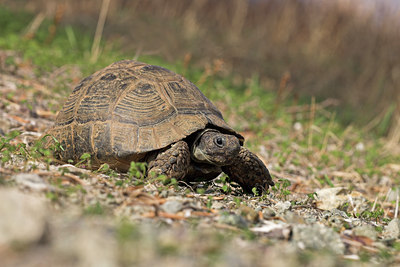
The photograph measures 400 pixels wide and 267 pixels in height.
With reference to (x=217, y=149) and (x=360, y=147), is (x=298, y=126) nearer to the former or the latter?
(x=360, y=147)

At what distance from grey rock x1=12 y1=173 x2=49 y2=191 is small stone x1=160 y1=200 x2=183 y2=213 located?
2.19ft

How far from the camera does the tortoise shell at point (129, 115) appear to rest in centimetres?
330

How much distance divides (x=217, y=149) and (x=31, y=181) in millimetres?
1437

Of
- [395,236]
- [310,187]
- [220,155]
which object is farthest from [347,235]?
[310,187]

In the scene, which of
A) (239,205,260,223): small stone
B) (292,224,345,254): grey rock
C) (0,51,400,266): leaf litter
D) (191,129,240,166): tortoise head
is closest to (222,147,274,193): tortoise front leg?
(0,51,400,266): leaf litter

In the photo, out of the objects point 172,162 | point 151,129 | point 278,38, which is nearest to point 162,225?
point 172,162

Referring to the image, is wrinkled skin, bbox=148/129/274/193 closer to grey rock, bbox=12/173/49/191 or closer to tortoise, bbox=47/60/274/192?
tortoise, bbox=47/60/274/192

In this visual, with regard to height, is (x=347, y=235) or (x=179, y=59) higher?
(x=179, y=59)

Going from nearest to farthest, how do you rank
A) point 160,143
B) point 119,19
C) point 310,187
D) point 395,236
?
point 395,236 → point 160,143 → point 310,187 → point 119,19

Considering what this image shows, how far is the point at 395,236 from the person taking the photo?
2.74 m

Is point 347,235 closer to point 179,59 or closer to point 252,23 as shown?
point 179,59

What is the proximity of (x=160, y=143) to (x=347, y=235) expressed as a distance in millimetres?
1520

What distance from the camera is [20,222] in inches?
61.3

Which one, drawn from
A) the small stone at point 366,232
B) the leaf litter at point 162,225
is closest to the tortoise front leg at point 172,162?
the leaf litter at point 162,225
